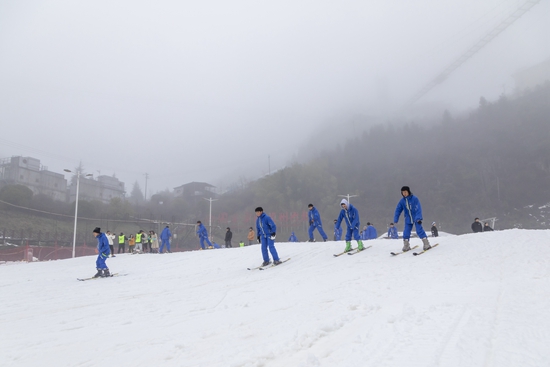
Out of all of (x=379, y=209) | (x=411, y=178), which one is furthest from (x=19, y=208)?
(x=411, y=178)

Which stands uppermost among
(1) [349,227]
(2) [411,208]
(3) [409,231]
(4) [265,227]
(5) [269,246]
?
(2) [411,208]

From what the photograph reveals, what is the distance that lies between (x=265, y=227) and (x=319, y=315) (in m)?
6.69

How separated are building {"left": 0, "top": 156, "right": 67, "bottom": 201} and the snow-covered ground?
240 feet

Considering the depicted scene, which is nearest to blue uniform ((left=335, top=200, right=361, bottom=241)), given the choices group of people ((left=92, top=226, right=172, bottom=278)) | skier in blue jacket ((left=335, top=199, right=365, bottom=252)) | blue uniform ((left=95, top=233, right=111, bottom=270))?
skier in blue jacket ((left=335, top=199, right=365, bottom=252))

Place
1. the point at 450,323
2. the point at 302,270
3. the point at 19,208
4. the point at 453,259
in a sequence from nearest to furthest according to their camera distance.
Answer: the point at 450,323, the point at 453,259, the point at 302,270, the point at 19,208

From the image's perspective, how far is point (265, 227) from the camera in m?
12.2

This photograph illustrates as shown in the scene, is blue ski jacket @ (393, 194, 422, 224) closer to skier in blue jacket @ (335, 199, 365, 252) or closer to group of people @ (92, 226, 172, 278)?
skier in blue jacket @ (335, 199, 365, 252)

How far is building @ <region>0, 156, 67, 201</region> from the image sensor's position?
7269cm

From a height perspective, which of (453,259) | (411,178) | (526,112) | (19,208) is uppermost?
(526,112)

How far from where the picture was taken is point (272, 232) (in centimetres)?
1223

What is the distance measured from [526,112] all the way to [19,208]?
123 m

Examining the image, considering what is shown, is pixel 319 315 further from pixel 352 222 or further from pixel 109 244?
pixel 109 244

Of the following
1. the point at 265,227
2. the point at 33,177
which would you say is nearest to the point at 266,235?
the point at 265,227

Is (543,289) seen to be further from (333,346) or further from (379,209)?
(379,209)
